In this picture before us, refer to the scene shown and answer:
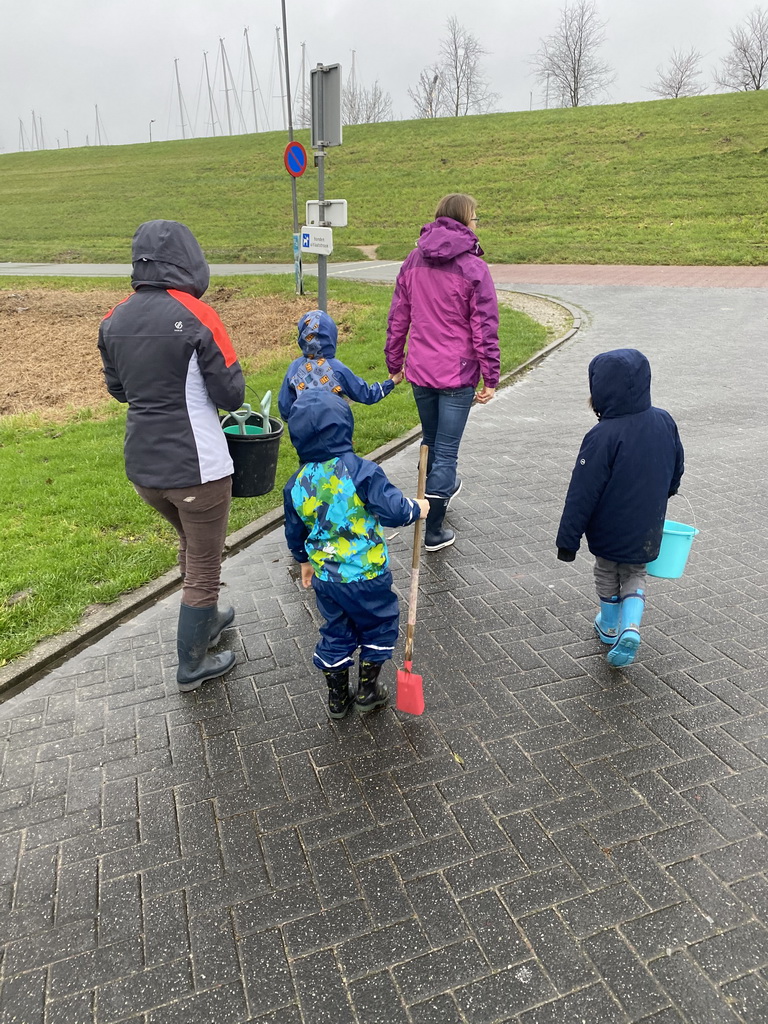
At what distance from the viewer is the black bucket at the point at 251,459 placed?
12.4 feet

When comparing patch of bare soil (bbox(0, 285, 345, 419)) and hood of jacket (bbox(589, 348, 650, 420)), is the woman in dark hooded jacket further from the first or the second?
patch of bare soil (bbox(0, 285, 345, 419))

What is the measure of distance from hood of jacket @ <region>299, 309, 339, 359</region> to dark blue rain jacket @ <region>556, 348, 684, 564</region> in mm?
1578

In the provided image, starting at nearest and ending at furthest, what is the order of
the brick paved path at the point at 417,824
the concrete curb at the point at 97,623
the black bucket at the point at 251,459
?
1. the brick paved path at the point at 417,824
2. the black bucket at the point at 251,459
3. the concrete curb at the point at 97,623

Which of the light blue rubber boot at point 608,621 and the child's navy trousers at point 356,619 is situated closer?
the child's navy trousers at point 356,619

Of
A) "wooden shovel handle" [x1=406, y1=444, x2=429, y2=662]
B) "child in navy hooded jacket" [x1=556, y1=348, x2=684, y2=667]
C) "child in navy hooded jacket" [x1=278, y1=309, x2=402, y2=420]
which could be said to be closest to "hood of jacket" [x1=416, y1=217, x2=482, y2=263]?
"child in navy hooded jacket" [x1=278, y1=309, x2=402, y2=420]

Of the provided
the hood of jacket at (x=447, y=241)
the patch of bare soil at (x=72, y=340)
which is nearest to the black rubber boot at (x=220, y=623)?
the hood of jacket at (x=447, y=241)

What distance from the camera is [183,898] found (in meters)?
2.62

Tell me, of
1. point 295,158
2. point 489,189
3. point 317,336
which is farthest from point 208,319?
point 489,189

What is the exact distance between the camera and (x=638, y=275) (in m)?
19.3

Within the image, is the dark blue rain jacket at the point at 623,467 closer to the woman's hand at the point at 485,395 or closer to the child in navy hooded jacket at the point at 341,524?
the child in navy hooded jacket at the point at 341,524

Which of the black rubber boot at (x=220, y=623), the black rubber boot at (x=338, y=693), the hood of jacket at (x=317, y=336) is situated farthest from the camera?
the hood of jacket at (x=317, y=336)

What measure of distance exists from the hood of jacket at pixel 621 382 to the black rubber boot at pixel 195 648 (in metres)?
2.18

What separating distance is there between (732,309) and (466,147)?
30.1 metres

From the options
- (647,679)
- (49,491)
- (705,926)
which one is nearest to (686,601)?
(647,679)
